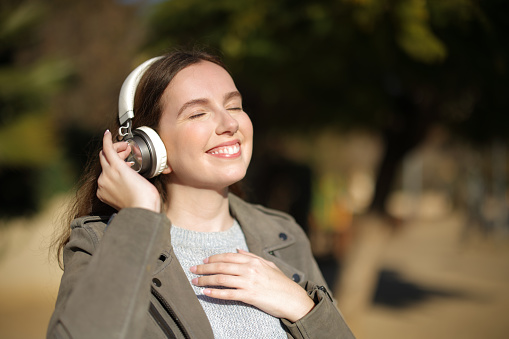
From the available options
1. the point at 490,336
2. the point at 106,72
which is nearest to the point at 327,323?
the point at 490,336

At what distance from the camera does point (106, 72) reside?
13.9 meters

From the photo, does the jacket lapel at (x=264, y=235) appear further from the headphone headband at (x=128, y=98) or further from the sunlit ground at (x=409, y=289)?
the sunlit ground at (x=409, y=289)

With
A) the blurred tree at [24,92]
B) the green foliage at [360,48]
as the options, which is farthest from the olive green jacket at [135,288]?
the blurred tree at [24,92]

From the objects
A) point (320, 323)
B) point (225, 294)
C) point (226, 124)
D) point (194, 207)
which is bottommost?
point (320, 323)

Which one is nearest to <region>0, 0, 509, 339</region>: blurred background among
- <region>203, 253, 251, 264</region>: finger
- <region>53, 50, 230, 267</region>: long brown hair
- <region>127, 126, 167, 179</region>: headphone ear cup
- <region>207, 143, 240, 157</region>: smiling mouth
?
<region>53, 50, 230, 267</region>: long brown hair

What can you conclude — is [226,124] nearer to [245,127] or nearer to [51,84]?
[245,127]

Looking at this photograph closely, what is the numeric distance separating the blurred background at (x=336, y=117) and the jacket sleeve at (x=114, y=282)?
74cm

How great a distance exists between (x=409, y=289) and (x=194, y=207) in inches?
285

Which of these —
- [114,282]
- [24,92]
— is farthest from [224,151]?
[24,92]

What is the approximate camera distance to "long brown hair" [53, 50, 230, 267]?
1.95 metres

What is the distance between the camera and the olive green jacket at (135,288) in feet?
4.39

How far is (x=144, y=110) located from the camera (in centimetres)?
201

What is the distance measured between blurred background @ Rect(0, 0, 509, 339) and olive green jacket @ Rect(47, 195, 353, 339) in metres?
0.65

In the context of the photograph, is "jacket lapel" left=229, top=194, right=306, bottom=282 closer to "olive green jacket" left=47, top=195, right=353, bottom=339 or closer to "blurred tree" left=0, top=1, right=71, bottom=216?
"olive green jacket" left=47, top=195, right=353, bottom=339
